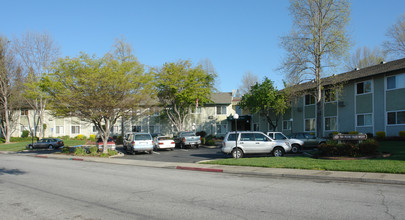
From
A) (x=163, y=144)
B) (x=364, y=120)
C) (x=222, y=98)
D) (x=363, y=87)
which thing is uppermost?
(x=222, y=98)

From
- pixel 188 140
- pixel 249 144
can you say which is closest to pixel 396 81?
pixel 249 144

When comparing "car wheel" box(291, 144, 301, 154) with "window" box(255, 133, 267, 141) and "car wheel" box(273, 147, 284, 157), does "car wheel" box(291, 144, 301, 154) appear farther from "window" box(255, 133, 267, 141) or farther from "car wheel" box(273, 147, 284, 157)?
"window" box(255, 133, 267, 141)

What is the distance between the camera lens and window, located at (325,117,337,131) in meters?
32.0

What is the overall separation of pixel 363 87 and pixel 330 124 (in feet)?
17.6

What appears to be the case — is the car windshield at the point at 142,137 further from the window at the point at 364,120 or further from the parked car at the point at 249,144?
the window at the point at 364,120

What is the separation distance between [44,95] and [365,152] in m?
24.3

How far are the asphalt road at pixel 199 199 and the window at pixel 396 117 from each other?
60.6 ft

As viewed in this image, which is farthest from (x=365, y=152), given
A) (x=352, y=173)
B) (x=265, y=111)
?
(x=265, y=111)

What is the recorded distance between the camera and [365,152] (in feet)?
54.1

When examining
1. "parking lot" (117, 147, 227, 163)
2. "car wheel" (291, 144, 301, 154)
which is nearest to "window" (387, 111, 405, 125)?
"car wheel" (291, 144, 301, 154)

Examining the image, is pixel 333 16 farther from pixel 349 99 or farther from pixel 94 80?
pixel 94 80

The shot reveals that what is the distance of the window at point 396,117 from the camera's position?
2545cm

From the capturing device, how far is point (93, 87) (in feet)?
75.0

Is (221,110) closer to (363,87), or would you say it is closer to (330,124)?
(330,124)
